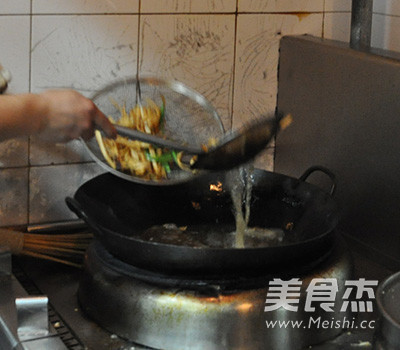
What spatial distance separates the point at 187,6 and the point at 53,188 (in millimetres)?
475

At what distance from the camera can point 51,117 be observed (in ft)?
3.84

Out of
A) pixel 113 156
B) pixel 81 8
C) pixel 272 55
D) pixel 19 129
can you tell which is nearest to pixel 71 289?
pixel 113 156

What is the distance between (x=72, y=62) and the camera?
1.53 meters

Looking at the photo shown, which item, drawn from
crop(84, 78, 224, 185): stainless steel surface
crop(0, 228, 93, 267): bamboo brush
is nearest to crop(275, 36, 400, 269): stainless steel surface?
crop(84, 78, 224, 185): stainless steel surface

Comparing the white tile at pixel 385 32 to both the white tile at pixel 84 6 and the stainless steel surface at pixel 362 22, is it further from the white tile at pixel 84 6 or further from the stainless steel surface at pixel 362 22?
the white tile at pixel 84 6

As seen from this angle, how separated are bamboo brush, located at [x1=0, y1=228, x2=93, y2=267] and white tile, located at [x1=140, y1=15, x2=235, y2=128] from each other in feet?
1.25

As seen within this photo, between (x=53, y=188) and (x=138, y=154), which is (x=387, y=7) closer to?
(x=138, y=154)

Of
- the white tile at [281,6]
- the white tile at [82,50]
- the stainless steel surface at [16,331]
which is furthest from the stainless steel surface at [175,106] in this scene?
the stainless steel surface at [16,331]

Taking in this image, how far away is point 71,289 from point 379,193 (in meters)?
0.64

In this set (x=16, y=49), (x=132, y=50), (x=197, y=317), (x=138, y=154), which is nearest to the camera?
(x=197, y=317)

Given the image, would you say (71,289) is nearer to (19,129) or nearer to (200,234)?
(200,234)

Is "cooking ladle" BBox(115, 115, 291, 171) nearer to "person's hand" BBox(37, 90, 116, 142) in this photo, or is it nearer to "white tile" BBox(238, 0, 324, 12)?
"person's hand" BBox(37, 90, 116, 142)

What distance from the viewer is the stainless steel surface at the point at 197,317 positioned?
1159mm

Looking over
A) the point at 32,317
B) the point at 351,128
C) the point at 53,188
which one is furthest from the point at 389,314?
the point at 53,188
